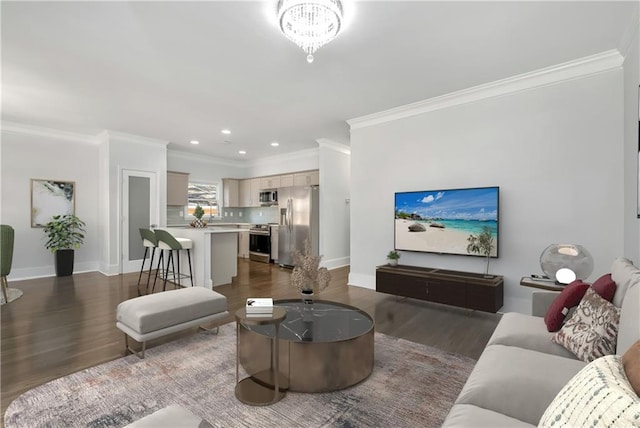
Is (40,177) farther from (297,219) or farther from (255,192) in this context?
(297,219)

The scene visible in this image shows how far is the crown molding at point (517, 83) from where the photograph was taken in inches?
121

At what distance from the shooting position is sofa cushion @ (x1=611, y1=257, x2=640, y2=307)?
1596mm

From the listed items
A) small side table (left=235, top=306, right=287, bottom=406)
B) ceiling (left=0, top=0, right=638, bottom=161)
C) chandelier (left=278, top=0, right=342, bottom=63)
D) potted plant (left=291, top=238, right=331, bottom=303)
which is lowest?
small side table (left=235, top=306, right=287, bottom=406)

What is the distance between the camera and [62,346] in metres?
2.74

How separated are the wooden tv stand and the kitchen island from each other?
2579 millimetres

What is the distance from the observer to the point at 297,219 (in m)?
6.91

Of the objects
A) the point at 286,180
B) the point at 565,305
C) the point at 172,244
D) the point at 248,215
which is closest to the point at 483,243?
the point at 565,305

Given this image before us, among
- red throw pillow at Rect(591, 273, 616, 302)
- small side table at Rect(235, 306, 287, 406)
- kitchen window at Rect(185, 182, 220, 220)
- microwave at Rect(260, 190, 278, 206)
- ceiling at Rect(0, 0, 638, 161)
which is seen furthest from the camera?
kitchen window at Rect(185, 182, 220, 220)

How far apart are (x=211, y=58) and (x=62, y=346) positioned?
3057 millimetres

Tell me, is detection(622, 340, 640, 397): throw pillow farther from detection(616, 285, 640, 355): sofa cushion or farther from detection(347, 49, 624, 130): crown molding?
detection(347, 49, 624, 130): crown molding

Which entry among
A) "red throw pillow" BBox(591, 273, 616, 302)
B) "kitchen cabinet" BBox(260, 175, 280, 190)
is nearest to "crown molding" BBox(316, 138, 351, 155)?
"kitchen cabinet" BBox(260, 175, 280, 190)

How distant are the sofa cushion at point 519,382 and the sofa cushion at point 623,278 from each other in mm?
453

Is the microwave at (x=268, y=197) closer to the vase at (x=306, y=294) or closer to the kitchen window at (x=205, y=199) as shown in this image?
the kitchen window at (x=205, y=199)

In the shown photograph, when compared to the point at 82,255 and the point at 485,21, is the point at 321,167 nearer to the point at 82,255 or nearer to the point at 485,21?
the point at 485,21
